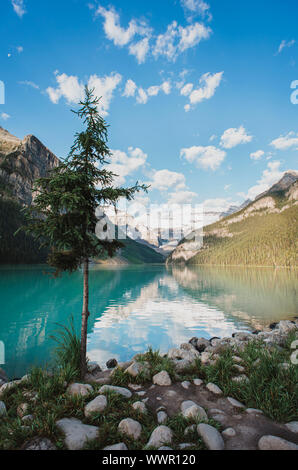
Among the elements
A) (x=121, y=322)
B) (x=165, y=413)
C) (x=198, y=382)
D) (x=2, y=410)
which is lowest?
(x=121, y=322)

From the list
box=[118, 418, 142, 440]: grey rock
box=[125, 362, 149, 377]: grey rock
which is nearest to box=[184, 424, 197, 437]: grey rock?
box=[118, 418, 142, 440]: grey rock

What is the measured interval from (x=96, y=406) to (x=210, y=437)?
3.11m

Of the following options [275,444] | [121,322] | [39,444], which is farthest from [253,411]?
[121,322]

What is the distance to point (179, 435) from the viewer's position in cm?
523

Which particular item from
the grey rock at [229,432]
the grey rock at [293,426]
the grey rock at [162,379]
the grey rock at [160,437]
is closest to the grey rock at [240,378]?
the grey rock at [293,426]

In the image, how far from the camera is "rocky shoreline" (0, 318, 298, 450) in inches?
196

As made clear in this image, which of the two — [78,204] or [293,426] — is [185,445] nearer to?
[293,426]

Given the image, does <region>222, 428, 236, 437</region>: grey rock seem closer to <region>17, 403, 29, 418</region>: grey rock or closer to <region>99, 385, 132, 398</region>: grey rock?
<region>99, 385, 132, 398</region>: grey rock

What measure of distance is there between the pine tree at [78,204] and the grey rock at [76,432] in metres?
3.15

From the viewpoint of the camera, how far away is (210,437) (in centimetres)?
497

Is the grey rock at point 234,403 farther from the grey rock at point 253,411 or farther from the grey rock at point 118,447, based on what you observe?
the grey rock at point 118,447

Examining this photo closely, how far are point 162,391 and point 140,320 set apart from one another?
21.1m

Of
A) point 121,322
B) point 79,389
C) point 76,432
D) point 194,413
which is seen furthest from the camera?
point 121,322
